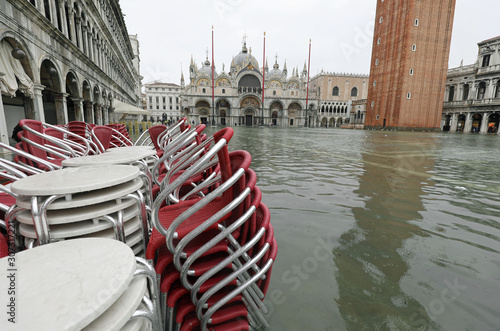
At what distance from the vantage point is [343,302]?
6.12 feet

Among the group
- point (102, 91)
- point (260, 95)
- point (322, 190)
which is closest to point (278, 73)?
point (260, 95)

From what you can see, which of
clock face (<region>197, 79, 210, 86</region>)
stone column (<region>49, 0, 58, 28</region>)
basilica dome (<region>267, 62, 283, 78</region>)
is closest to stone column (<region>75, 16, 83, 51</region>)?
stone column (<region>49, 0, 58, 28</region>)

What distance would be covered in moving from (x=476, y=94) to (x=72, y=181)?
51.1 m

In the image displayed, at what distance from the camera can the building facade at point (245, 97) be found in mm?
55656

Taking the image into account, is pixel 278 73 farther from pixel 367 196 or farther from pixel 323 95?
pixel 367 196

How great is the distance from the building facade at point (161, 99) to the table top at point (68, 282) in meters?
82.3

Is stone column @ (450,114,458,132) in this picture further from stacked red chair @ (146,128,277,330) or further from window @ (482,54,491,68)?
stacked red chair @ (146,128,277,330)

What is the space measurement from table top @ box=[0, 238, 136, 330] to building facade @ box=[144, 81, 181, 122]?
270 ft

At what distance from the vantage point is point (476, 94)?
36875 mm

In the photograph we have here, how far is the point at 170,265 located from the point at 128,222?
1.37 feet

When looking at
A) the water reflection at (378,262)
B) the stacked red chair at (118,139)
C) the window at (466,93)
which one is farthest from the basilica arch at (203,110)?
the water reflection at (378,262)

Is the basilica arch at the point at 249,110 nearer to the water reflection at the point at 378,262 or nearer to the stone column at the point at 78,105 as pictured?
the stone column at the point at 78,105

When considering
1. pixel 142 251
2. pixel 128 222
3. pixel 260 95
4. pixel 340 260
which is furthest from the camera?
pixel 260 95

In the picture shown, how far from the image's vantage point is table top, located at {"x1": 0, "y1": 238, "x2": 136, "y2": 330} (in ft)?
→ 2.06
